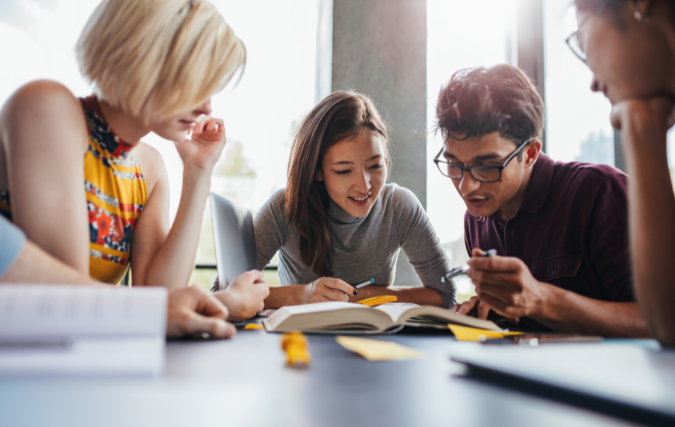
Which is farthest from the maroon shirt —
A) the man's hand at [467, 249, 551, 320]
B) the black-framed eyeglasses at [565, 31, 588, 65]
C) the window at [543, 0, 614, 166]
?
the window at [543, 0, 614, 166]

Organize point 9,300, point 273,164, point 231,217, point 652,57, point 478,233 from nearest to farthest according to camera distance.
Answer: point 9,300 → point 652,57 → point 231,217 → point 478,233 → point 273,164

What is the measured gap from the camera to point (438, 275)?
183 centimetres

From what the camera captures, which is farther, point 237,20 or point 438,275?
point 237,20

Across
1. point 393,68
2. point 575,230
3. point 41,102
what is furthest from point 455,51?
point 41,102

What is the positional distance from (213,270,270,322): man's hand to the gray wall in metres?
1.91

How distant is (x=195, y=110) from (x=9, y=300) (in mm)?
727

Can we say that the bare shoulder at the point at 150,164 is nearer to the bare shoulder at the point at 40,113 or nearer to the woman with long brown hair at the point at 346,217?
the bare shoulder at the point at 40,113

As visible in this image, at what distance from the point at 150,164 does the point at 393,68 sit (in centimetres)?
207

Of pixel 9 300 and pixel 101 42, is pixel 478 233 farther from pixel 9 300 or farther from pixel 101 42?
pixel 9 300

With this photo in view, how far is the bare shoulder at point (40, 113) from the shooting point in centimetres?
88

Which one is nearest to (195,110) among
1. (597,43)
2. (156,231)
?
(156,231)

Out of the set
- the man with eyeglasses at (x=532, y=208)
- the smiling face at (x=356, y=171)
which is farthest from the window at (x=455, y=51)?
the man with eyeglasses at (x=532, y=208)

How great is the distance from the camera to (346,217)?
6.22 ft

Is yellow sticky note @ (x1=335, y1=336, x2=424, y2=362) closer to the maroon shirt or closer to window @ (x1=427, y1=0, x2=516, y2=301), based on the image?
the maroon shirt
